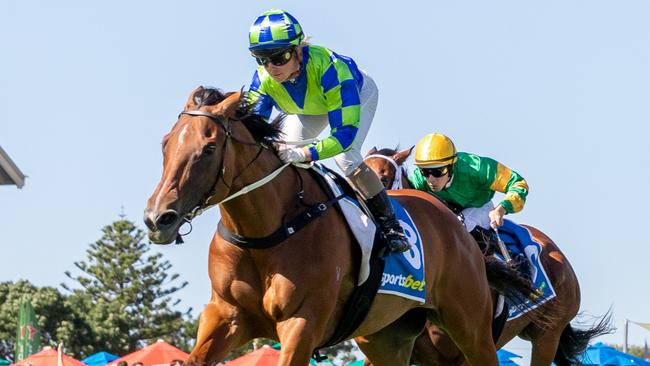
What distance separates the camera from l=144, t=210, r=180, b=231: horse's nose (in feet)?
22.1

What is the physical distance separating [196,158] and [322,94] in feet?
4.46

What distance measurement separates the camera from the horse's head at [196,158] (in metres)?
6.78

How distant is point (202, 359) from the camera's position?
7543 mm

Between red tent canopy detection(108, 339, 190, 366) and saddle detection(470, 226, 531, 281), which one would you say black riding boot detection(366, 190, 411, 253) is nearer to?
saddle detection(470, 226, 531, 281)

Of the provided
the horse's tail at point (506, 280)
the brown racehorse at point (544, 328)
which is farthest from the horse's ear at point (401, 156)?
the horse's tail at point (506, 280)

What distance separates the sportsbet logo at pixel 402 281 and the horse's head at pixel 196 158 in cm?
133

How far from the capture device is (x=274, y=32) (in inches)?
306

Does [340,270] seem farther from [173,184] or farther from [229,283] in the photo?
[173,184]

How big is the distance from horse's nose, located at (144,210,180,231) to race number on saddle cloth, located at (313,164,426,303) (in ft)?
5.21

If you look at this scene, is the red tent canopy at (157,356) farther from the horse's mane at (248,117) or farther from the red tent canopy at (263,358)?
the horse's mane at (248,117)

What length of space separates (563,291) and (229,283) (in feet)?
15.3

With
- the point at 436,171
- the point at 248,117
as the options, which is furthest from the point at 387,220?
the point at 436,171

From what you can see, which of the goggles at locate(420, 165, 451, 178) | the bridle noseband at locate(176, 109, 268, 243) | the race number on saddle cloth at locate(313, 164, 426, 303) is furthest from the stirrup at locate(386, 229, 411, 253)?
the goggles at locate(420, 165, 451, 178)

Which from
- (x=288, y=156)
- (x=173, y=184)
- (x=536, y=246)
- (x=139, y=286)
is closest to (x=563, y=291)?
(x=536, y=246)
